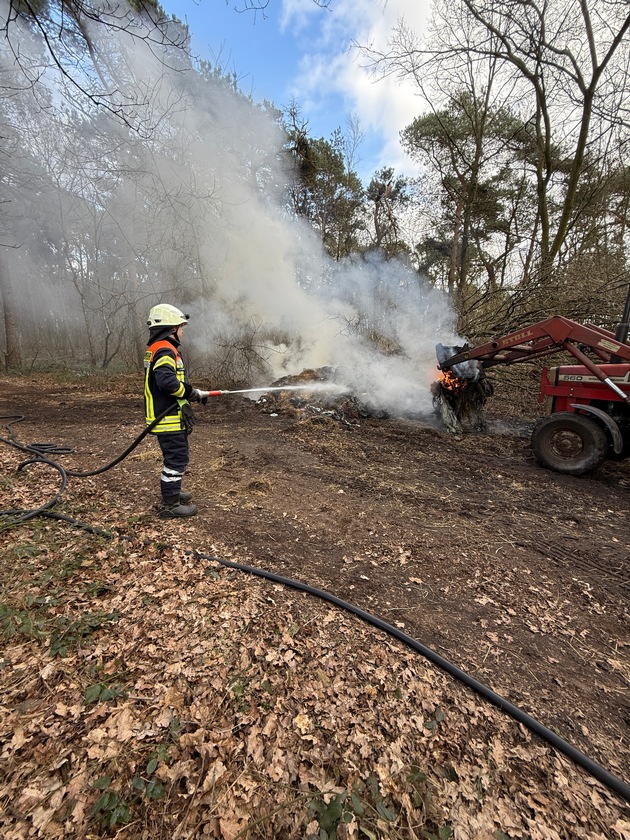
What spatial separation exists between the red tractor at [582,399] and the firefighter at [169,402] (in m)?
5.19

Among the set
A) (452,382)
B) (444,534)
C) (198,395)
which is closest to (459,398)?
(452,382)

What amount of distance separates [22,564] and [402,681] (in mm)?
2996

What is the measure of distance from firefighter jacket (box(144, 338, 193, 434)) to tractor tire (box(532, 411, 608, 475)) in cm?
522

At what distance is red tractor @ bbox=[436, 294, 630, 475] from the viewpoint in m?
5.36

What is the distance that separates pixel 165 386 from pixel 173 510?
4.42ft

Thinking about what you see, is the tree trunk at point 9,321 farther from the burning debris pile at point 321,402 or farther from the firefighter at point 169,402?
the firefighter at point 169,402

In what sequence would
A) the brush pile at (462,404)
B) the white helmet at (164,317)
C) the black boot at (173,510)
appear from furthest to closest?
Answer: the brush pile at (462,404), the black boot at (173,510), the white helmet at (164,317)

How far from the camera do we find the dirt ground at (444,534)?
2385 millimetres

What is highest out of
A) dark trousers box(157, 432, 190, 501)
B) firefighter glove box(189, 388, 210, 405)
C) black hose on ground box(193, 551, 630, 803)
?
firefighter glove box(189, 388, 210, 405)

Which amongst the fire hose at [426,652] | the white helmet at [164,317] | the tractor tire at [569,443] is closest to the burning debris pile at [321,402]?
the tractor tire at [569,443]

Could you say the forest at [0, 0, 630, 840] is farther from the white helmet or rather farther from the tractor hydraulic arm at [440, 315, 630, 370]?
the white helmet

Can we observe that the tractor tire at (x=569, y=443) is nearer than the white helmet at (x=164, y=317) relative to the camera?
A: No

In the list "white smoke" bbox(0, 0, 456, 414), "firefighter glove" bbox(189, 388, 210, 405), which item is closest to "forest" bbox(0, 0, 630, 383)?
"white smoke" bbox(0, 0, 456, 414)

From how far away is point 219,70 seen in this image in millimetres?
11359
